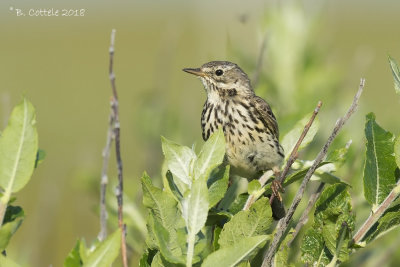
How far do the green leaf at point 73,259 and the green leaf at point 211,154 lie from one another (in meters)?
0.47

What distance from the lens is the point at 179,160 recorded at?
7.84ft

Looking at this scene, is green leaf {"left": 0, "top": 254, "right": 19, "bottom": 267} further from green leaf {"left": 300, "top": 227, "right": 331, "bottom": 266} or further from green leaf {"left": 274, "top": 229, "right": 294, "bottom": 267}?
green leaf {"left": 300, "top": 227, "right": 331, "bottom": 266}

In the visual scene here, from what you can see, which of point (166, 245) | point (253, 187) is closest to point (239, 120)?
point (253, 187)

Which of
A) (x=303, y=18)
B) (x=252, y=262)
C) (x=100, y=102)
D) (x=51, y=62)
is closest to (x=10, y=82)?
(x=100, y=102)

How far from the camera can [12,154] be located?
2.07 metres

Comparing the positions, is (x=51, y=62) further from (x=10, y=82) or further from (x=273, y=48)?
(x=273, y=48)

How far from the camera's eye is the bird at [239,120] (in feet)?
13.8

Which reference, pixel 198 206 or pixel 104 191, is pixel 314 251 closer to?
pixel 198 206

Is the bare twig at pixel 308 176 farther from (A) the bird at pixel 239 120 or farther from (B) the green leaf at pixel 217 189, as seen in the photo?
(A) the bird at pixel 239 120

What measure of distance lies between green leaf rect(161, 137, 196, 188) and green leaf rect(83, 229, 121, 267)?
18.7 inches

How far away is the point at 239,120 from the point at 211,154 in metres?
2.27

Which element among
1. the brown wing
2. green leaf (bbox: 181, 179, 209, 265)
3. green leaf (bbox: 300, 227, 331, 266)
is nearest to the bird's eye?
the brown wing

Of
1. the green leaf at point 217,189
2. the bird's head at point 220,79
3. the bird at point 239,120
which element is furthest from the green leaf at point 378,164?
the bird's head at point 220,79

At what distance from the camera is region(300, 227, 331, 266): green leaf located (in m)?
2.43
